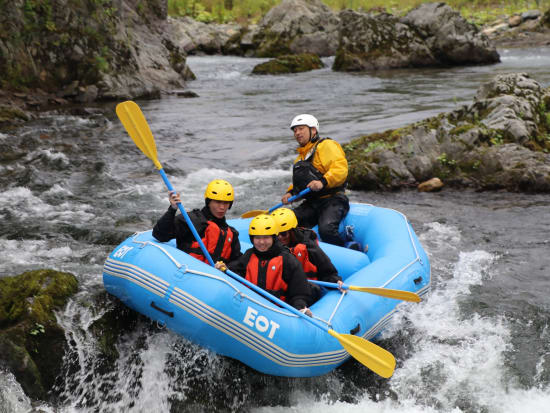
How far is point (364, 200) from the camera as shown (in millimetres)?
7930

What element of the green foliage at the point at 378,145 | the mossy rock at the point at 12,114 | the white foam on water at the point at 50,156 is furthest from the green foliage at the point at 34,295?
the mossy rock at the point at 12,114

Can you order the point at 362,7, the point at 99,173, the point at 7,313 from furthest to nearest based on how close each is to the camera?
the point at 362,7
the point at 99,173
the point at 7,313

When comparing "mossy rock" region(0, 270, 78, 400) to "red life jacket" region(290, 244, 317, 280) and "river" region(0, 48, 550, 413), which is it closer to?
"river" region(0, 48, 550, 413)

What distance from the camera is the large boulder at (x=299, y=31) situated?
2450 cm

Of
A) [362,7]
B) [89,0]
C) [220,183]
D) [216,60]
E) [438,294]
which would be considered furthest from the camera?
[362,7]

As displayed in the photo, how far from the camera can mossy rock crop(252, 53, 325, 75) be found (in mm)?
20219

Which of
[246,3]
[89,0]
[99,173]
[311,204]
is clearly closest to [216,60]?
[89,0]

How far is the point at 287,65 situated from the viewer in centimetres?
2048

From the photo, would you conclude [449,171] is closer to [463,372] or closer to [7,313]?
[463,372]

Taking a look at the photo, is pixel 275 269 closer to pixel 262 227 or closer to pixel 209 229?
pixel 262 227

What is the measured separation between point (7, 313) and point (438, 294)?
12.7 feet

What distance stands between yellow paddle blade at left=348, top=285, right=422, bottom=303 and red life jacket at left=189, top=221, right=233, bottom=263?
1100mm

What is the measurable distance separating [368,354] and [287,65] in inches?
702

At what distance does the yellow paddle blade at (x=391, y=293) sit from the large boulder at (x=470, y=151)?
13.5 feet
